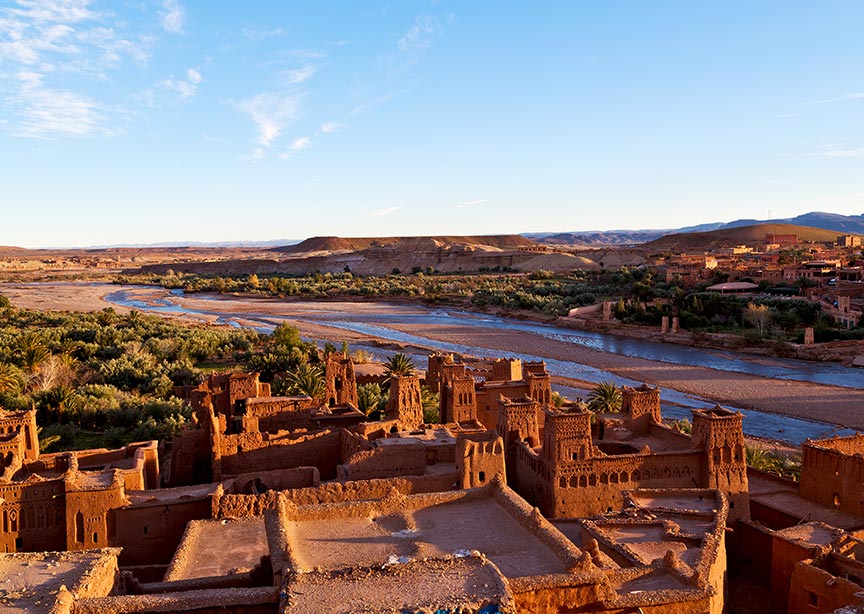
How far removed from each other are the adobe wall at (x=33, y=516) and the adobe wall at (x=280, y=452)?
3.40 metres

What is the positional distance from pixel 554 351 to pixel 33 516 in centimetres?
3772

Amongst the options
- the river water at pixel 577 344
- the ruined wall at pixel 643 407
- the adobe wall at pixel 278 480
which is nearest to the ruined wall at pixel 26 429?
the adobe wall at pixel 278 480

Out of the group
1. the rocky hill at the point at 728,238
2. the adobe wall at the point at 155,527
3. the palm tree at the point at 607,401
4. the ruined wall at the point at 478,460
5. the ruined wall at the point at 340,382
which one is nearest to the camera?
the adobe wall at the point at 155,527

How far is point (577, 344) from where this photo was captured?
50562 mm

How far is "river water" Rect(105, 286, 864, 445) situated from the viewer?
29.8 meters

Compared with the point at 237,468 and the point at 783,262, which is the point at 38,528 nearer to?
the point at 237,468

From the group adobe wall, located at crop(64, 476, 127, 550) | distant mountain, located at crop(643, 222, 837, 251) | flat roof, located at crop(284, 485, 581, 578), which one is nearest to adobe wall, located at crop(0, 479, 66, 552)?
adobe wall, located at crop(64, 476, 127, 550)

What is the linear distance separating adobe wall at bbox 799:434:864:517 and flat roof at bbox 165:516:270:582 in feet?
36.7

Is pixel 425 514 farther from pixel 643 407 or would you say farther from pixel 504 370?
pixel 504 370

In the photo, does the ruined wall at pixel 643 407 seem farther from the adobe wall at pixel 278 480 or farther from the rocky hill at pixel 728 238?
the rocky hill at pixel 728 238

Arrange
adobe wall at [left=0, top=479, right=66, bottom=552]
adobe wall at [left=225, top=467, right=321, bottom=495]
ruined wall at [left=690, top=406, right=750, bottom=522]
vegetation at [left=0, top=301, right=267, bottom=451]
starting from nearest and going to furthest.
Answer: adobe wall at [left=0, top=479, right=66, bottom=552] < adobe wall at [left=225, top=467, right=321, bottom=495] < ruined wall at [left=690, top=406, right=750, bottom=522] < vegetation at [left=0, top=301, right=267, bottom=451]

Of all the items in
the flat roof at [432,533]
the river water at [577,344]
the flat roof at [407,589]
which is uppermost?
the flat roof at [407,589]

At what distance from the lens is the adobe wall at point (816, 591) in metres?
10.6

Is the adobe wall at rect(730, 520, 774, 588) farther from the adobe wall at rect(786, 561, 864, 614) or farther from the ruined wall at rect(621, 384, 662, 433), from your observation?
the ruined wall at rect(621, 384, 662, 433)
